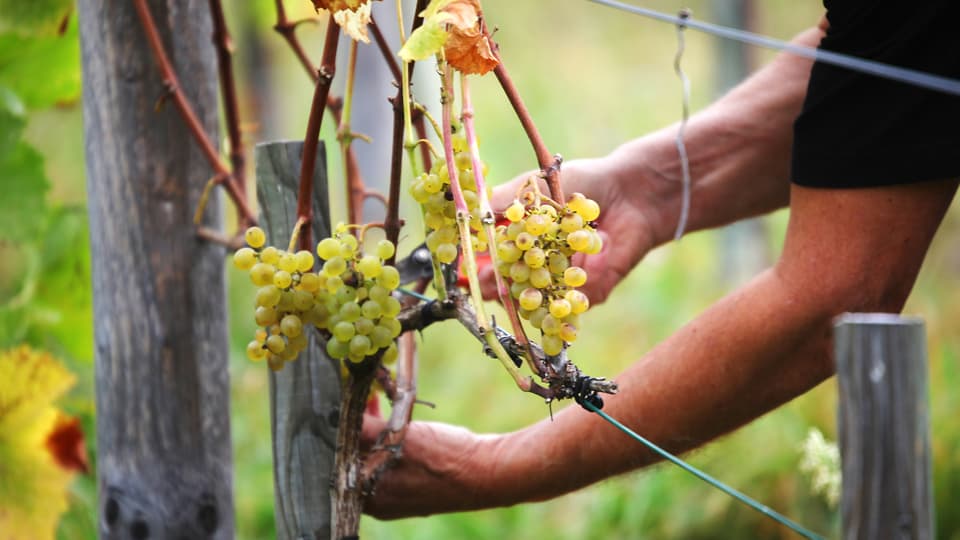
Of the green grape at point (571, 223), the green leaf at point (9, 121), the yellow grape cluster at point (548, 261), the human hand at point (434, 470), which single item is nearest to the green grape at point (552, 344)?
the yellow grape cluster at point (548, 261)

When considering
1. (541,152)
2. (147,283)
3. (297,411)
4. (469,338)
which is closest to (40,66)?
(147,283)

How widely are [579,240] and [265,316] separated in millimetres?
367

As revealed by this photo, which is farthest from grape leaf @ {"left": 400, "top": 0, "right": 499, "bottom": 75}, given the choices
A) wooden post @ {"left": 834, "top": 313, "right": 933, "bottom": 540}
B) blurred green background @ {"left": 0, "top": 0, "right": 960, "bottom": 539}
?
wooden post @ {"left": 834, "top": 313, "right": 933, "bottom": 540}

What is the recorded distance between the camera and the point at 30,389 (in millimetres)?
1951

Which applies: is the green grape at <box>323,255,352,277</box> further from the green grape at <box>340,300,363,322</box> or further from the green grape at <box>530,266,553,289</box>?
the green grape at <box>530,266,553,289</box>

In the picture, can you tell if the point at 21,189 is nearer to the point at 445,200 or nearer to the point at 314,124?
the point at 314,124

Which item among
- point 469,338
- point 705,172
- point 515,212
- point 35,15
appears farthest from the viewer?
point 469,338

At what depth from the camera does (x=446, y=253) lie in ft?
3.72

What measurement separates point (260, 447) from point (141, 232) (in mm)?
2688

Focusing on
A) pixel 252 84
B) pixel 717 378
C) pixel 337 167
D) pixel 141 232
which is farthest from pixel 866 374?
pixel 252 84

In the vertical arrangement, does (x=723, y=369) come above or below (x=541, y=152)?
below

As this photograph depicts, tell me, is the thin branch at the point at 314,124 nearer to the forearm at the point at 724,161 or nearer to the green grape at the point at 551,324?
the green grape at the point at 551,324

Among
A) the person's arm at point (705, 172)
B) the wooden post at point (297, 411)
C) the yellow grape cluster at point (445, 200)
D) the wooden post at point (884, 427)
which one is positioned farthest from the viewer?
the person's arm at point (705, 172)

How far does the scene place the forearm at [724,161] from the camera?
1765mm
